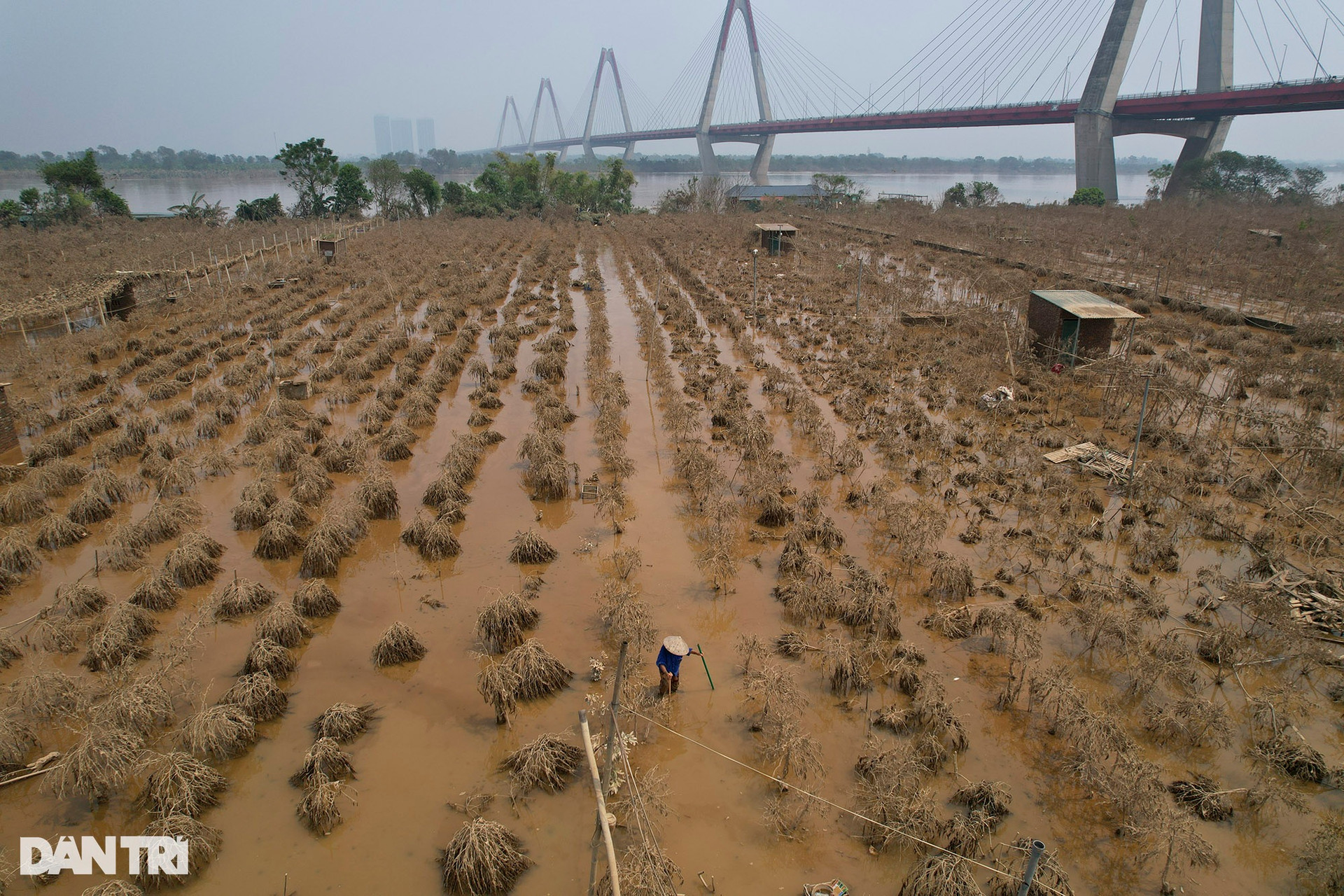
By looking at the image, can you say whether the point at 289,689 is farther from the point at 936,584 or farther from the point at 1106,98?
the point at 1106,98

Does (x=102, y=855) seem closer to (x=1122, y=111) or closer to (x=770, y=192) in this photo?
(x=1122, y=111)

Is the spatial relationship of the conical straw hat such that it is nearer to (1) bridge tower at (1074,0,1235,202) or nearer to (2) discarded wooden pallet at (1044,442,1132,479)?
(2) discarded wooden pallet at (1044,442,1132,479)

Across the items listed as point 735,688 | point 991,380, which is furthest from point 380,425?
point 991,380

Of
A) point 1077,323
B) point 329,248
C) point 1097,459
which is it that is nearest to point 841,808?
point 1097,459

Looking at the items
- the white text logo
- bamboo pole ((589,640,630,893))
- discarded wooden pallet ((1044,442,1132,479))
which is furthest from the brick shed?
the white text logo

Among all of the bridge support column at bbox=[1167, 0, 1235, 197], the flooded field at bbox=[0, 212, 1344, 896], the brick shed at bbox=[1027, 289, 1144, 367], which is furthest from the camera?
the bridge support column at bbox=[1167, 0, 1235, 197]
